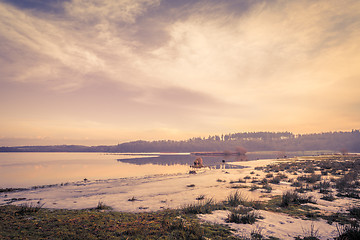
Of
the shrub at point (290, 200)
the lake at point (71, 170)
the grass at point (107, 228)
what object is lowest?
the lake at point (71, 170)

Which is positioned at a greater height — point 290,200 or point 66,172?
point 290,200

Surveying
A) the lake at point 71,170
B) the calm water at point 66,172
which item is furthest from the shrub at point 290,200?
the calm water at point 66,172

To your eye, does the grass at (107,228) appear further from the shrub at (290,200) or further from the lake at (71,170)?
the lake at (71,170)

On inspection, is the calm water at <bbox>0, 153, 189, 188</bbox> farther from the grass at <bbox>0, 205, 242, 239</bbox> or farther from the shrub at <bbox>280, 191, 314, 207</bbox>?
the shrub at <bbox>280, 191, 314, 207</bbox>

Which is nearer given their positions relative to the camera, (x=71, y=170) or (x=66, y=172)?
(x=66, y=172)

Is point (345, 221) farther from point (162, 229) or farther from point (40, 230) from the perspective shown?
point (40, 230)

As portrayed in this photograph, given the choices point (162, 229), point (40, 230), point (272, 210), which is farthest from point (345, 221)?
point (40, 230)

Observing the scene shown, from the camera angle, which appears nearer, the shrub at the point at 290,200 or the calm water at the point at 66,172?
the shrub at the point at 290,200

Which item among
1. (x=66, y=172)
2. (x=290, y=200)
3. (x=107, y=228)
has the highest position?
(x=107, y=228)

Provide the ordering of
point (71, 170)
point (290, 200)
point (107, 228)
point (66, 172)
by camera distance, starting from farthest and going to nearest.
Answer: point (71, 170) → point (66, 172) → point (290, 200) → point (107, 228)

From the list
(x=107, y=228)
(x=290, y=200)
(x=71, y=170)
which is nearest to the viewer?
(x=107, y=228)

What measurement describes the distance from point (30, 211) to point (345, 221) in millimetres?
13630

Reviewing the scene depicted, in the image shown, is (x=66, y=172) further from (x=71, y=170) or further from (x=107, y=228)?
(x=107, y=228)

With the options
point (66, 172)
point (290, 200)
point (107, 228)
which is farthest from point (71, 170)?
point (290, 200)
